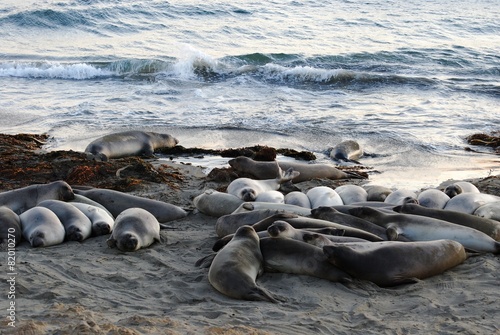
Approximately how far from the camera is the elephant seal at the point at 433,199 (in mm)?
7078

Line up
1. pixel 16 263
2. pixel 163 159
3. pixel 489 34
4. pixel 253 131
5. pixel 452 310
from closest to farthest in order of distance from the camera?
pixel 452 310 → pixel 16 263 → pixel 163 159 → pixel 253 131 → pixel 489 34

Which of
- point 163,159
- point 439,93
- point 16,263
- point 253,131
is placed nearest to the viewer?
point 16,263

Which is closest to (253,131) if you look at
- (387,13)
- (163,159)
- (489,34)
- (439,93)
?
(163,159)

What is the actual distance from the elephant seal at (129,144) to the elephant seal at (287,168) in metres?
2.21

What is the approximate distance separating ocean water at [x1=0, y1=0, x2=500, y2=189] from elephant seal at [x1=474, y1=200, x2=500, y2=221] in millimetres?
2248

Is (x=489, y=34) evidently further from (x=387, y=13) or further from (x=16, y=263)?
(x=16, y=263)

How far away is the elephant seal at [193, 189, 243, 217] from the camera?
7.28 meters

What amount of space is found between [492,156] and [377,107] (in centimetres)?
424

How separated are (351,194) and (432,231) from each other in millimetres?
1780

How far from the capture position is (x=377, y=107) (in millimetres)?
14852

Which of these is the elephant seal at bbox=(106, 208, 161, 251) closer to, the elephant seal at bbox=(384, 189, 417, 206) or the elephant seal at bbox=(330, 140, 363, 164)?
the elephant seal at bbox=(384, 189, 417, 206)

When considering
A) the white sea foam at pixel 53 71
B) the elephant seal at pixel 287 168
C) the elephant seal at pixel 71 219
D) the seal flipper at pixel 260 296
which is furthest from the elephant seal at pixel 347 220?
the white sea foam at pixel 53 71

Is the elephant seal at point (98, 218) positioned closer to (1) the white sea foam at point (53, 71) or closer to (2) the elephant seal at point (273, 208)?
(2) the elephant seal at point (273, 208)


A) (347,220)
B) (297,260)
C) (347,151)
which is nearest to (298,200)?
(347,220)
